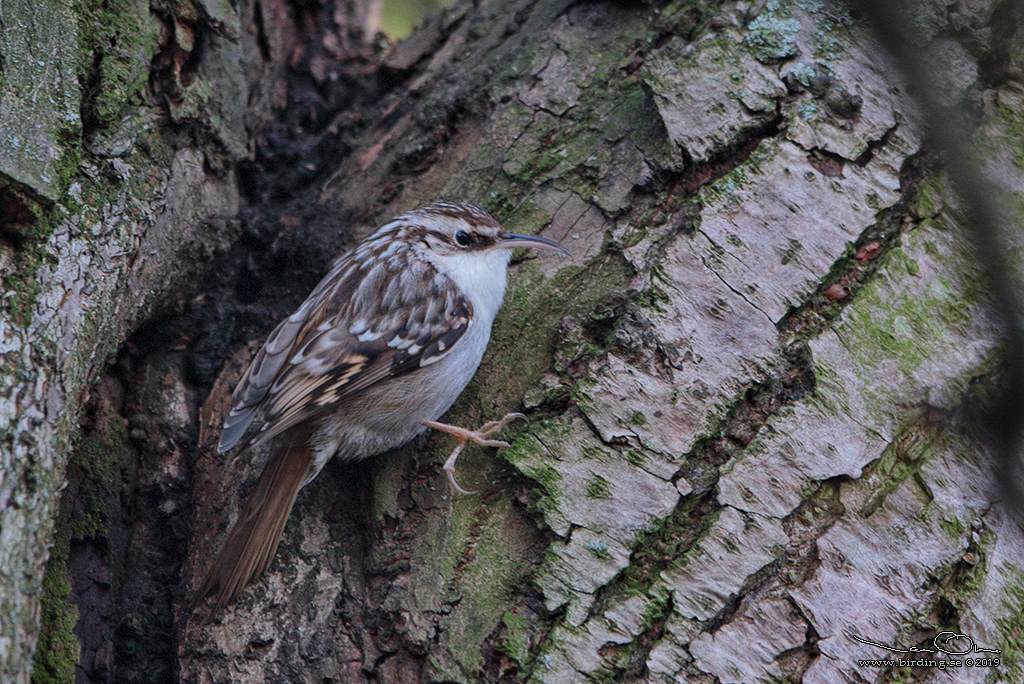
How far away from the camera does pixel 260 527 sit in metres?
1.95

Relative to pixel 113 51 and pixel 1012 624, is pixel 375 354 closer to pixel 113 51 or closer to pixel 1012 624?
pixel 113 51

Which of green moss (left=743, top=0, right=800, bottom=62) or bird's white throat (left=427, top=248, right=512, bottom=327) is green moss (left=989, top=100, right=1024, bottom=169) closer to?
green moss (left=743, top=0, right=800, bottom=62)

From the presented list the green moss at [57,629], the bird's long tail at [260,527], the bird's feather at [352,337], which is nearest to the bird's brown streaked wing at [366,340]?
the bird's feather at [352,337]

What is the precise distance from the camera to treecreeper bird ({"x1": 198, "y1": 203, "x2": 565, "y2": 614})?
209 centimetres

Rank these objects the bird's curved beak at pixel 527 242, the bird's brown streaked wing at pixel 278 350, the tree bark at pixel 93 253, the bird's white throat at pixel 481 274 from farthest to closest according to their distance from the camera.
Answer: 1. the bird's white throat at pixel 481 274
2. the bird's curved beak at pixel 527 242
3. the bird's brown streaked wing at pixel 278 350
4. the tree bark at pixel 93 253

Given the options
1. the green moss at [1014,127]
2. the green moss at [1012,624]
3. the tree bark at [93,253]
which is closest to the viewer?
the tree bark at [93,253]

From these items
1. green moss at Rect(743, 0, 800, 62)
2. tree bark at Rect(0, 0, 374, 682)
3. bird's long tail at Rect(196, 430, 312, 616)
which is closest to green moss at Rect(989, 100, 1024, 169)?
green moss at Rect(743, 0, 800, 62)

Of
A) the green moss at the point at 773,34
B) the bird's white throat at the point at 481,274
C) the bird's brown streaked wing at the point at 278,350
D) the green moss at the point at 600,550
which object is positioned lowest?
the bird's brown streaked wing at the point at 278,350

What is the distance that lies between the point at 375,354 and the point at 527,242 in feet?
1.93

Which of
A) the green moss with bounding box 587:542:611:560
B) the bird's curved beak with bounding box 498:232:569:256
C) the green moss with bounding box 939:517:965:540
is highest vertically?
the green moss with bounding box 939:517:965:540

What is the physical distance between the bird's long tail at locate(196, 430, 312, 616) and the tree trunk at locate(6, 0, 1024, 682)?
0.06 metres

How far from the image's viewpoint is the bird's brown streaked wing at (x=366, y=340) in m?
2.26

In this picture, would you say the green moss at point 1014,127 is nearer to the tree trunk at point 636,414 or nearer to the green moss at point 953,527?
the tree trunk at point 636,414

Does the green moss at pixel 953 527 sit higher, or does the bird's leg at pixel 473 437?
the green moss at pixel 953 527
